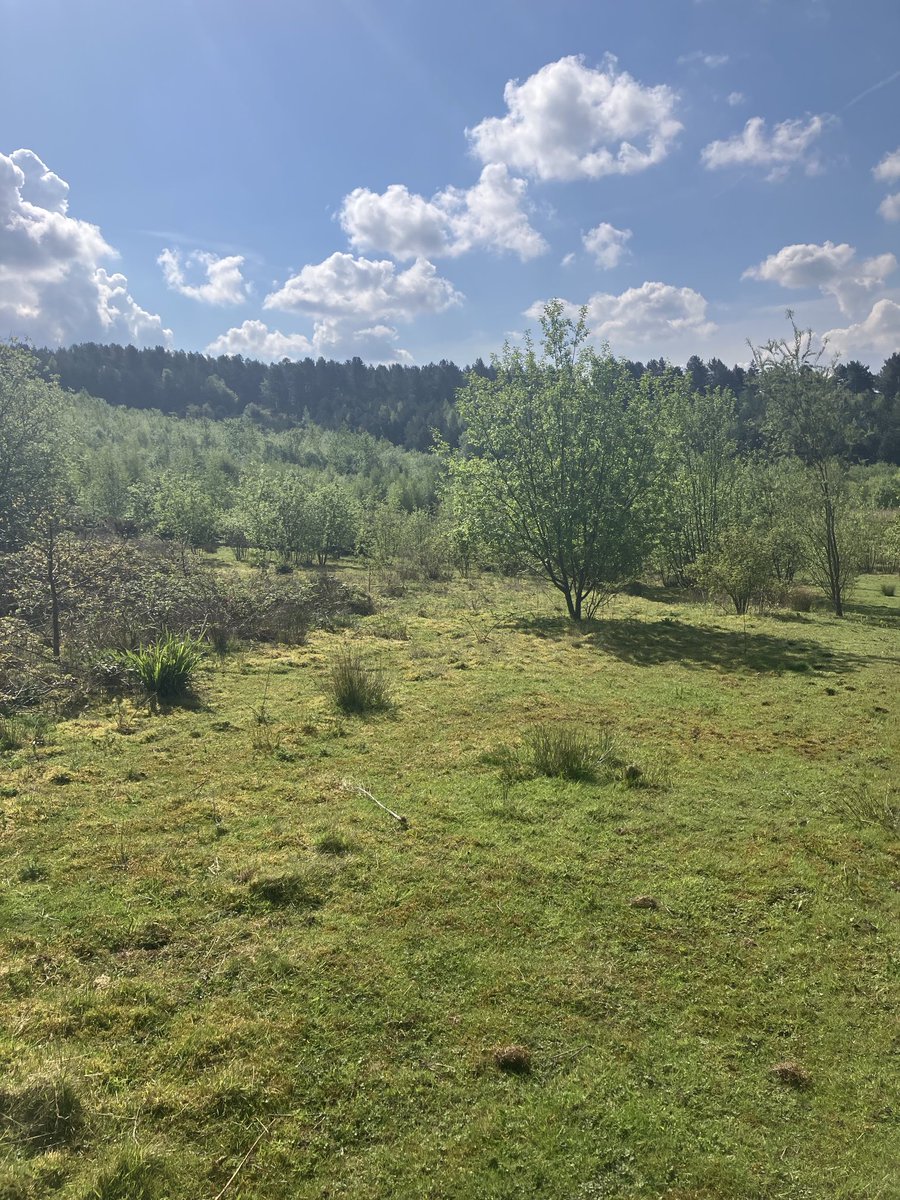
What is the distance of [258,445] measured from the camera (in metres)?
107

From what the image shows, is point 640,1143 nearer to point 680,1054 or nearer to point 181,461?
point 680,1054

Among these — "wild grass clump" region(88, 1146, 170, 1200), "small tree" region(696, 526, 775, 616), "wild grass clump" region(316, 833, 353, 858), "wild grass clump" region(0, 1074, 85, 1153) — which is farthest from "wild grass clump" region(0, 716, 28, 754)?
"small tree" region(696, 526, 775, 616)

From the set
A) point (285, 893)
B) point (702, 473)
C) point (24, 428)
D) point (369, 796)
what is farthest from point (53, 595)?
point (702, 473)

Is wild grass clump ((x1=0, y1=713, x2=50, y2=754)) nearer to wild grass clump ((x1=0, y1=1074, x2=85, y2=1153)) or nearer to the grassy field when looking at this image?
the grassy field

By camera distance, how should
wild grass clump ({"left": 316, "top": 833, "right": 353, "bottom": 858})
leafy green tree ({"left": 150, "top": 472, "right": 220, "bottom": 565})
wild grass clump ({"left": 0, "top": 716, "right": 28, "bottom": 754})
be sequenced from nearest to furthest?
1. wild grass clump ({"left": 316, "top": 833, "right": 353, "bottom": 858})
2. wild grass clump ({"left": 0, "top": 716, "right": 28, "bottom": 754})
3. leafy green tree ({"left": 150, "top": 472, "right": 220, "bottom": 565})

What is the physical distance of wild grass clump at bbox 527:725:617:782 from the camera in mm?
7855

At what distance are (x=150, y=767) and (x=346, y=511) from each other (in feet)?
126

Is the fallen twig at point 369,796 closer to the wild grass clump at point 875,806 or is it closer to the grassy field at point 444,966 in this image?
the grassy field at point 444,966

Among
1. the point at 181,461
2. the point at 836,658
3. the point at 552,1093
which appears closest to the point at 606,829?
the point at 552,1093

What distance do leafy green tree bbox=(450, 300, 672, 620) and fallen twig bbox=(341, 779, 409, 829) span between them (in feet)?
49.7

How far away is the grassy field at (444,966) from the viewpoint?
308 cm

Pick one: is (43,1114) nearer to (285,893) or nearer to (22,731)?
(285,893)

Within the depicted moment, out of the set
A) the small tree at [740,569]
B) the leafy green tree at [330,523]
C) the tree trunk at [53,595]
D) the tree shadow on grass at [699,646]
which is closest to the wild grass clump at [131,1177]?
the tree trunk at [53,595]

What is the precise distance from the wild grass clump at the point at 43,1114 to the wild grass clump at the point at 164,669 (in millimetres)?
8134
